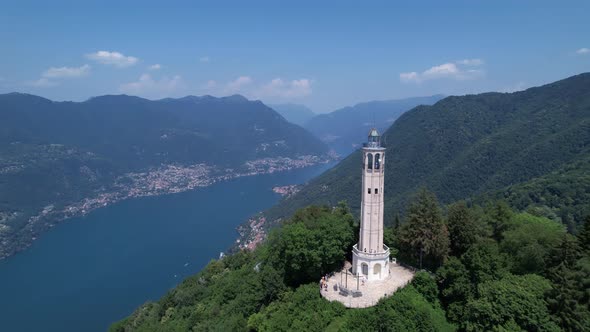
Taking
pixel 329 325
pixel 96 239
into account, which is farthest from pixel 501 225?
pixel 96 239

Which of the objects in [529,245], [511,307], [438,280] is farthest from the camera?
[438,280]

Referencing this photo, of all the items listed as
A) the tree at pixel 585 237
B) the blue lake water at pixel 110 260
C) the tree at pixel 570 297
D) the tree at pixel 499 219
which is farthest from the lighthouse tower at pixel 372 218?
the blue lake water at pixel 110 260

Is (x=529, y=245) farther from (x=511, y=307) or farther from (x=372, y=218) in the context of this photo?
(x=372, y=218)

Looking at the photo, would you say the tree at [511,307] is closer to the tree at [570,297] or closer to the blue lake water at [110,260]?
the tree at [570,297]

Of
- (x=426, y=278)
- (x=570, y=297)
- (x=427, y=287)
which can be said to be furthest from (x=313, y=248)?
(x=570, y=297)

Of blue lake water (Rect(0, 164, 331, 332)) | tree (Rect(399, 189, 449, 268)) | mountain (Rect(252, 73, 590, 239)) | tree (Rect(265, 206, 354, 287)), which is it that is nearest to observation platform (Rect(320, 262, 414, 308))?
tree (Rect(265, 206, 354, 287))

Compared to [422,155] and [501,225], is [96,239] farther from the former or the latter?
[501,225]

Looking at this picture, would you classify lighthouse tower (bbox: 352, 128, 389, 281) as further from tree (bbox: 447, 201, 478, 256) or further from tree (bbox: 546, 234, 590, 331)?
tree (bbox: 546, 234, 590, 331)

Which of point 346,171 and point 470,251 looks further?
point 346,171
